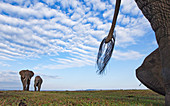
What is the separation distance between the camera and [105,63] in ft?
16.0

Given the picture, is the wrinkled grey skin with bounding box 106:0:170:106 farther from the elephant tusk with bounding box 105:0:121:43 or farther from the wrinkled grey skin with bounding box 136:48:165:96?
the elephant tusk with bounding box 105:0:121:43

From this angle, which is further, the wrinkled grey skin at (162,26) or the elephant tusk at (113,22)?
the elephant tusk at (113,22)

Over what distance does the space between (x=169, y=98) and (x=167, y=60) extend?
0.67 meters

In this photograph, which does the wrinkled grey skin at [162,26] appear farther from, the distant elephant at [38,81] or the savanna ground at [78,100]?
the distant elephant at [38,81]

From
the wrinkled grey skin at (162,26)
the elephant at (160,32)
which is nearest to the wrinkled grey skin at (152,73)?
the elephant at (160,32)

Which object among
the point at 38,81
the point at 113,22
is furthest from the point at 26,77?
the point at 113,22

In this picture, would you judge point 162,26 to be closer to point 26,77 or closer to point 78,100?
point 78,100

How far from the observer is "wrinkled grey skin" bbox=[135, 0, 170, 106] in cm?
269

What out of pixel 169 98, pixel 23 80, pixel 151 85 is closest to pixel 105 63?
pixel 151 85

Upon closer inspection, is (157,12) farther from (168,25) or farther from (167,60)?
(167,60)

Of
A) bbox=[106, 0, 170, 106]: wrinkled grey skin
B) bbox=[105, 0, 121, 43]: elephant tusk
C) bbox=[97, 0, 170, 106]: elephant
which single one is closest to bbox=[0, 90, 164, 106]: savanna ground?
bbox=[97, 0, 170, 106]: elephant

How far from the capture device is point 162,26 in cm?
290

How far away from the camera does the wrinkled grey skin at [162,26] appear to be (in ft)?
8.81

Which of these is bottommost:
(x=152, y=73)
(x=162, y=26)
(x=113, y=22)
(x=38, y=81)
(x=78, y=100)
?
(x=78, y=100)
